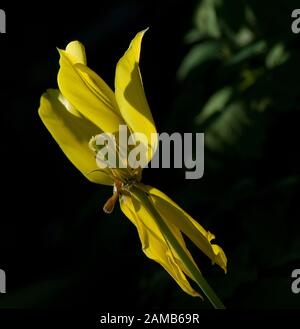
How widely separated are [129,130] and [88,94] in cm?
5

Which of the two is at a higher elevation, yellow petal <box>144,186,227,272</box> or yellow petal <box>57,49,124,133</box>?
yellow petal <box>57,49,124,133</box>

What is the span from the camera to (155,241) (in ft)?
2.53

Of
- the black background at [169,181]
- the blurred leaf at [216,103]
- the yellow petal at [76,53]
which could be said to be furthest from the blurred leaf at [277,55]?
the yellow petal at [76,53]

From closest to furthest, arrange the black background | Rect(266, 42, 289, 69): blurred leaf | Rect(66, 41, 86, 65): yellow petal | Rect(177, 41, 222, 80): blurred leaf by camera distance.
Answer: Rect(66, 41, 86, 65): yellow petal → the black background → Rect(266, 42, 289, 69): blurred leaf → Rect(177, 41, 222, 80): blurred leaf

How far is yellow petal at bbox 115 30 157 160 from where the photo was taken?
0.71 metres

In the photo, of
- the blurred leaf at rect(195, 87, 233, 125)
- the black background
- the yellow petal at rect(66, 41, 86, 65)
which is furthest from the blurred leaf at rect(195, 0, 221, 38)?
the yellow petal at rect(66, 41, 86, 65)

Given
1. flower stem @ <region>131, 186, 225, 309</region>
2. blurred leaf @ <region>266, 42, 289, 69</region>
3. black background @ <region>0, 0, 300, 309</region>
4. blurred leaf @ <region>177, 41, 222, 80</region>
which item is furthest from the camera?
blurred leaf @ <region>177, 41, 222, 80</region>

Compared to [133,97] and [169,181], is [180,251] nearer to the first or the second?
[133,97]

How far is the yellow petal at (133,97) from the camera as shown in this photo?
712 millimetres

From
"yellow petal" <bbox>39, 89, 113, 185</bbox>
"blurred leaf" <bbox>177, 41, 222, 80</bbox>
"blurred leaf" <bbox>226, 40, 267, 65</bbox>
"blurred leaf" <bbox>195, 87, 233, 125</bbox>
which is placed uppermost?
"blurred leaf" <bbox>177, 41, 222, 80</bbox>

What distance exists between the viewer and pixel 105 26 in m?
2.40

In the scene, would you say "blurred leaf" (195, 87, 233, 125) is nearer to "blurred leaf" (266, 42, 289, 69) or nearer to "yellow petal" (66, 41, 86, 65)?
"blurred leaf" (266, 42, 289, 69)

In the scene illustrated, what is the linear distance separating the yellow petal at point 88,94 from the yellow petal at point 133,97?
18 mm

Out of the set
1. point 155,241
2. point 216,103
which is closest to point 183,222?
point 155,241
